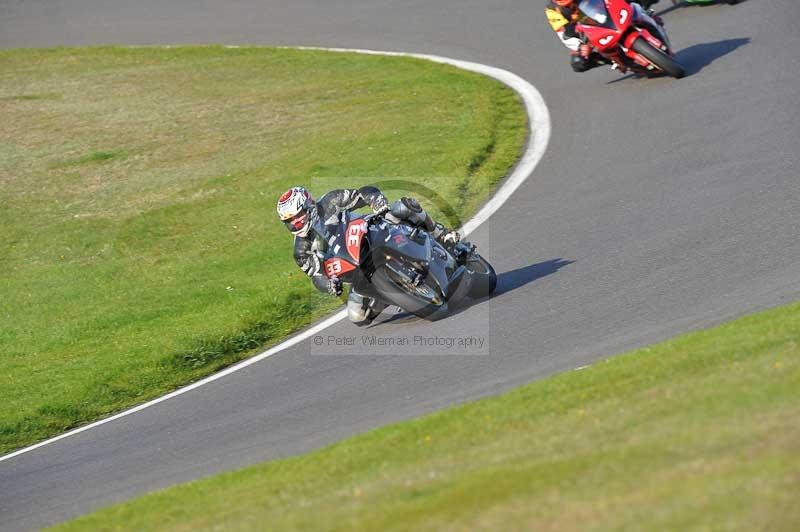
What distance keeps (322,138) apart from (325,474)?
12.6m

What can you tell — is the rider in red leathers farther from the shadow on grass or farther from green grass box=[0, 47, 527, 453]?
the shadow on grass

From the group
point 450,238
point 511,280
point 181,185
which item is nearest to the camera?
point 450,238

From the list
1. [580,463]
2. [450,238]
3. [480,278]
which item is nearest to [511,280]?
[480,278]

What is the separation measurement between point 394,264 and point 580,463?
196 inches

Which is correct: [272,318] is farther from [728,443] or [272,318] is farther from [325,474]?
[728,443]

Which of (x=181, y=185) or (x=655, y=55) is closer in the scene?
(x=655, y=55)

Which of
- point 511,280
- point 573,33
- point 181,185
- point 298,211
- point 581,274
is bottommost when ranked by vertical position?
point 181,185

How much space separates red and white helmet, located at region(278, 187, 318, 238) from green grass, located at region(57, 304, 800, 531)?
10.3 ft

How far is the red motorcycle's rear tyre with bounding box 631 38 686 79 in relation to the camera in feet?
57.2

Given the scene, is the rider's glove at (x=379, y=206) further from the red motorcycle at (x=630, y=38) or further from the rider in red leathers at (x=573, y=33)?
the rider in red leathers at (x=573, y=33)

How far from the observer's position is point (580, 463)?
627 cm

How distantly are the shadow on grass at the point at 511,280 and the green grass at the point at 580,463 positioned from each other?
3104 mm

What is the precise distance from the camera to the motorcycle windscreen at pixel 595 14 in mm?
17797

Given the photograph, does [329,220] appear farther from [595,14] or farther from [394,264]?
[595,14]
